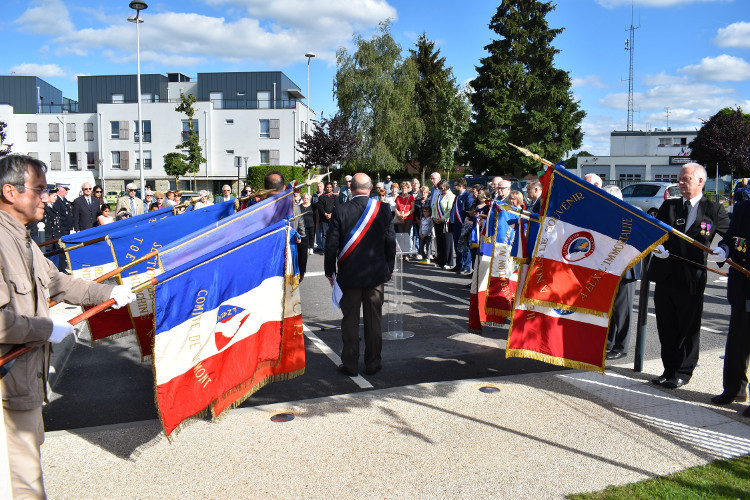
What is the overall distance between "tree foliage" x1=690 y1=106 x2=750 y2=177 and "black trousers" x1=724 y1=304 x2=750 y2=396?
41.4m

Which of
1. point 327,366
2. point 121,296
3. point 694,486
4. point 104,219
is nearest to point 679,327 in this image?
point 694,486

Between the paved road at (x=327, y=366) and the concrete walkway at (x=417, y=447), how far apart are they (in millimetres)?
501

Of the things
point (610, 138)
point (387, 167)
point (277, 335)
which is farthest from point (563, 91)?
point (277, 335)

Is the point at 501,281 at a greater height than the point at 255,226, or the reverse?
the point at 255,226

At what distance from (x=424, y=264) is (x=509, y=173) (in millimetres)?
34901

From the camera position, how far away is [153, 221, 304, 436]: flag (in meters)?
3.73

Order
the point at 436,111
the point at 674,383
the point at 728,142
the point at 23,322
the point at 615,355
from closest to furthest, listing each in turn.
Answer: the point at 23,322, the point at 674,383, the point at 615,355, the point at 728,142, the point at 436,111

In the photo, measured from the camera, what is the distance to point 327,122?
35.9m

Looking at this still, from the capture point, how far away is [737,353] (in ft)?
15.8

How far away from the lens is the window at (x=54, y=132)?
5388 cm

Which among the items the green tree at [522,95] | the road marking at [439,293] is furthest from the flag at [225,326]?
the green tree at [522,95]

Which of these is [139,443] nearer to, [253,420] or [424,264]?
[253,420]

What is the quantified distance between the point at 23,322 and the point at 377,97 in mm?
40988

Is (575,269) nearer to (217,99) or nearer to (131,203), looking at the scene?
(131,203)
